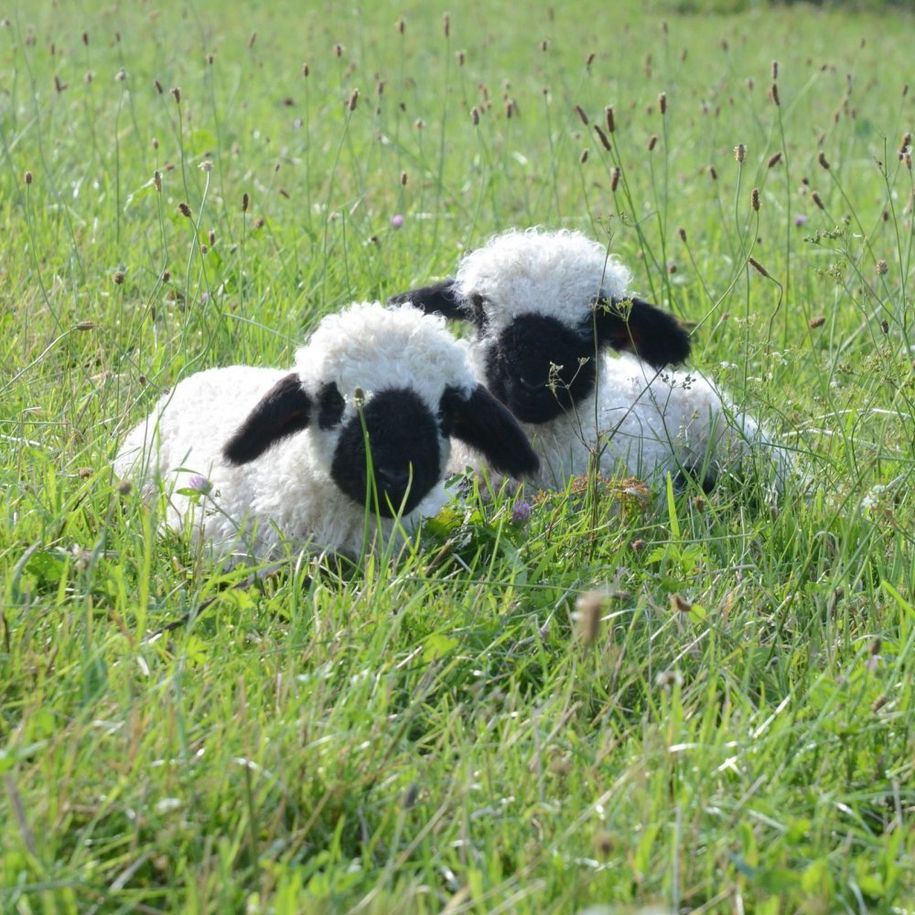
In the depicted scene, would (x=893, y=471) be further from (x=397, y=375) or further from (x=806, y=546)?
(x=397, y=375)

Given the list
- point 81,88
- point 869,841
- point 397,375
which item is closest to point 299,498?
point 397,375

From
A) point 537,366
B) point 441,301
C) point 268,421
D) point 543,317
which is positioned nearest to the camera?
point 268,421

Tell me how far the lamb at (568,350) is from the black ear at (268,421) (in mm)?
727

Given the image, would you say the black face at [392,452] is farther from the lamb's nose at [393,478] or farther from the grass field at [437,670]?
the grass field at [437,670]

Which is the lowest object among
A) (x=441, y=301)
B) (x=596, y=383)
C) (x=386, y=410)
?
(x=596, y=383)

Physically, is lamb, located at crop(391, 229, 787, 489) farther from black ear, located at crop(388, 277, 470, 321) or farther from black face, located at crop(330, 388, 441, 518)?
black face, located at crop(330, 388, 441, 518)

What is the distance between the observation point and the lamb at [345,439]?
12.0 feet

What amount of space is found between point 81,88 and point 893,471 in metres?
6.46

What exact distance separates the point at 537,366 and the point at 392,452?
3.04 feet

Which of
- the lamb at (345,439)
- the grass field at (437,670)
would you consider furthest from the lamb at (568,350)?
the lamb at (345,439)

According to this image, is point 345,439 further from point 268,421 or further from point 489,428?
point 489,428

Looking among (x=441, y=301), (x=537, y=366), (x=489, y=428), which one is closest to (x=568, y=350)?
(x=537, y=366)

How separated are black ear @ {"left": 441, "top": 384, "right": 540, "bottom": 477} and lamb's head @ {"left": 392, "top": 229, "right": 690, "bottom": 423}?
0.39 m

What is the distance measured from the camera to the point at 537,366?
4.34 m
